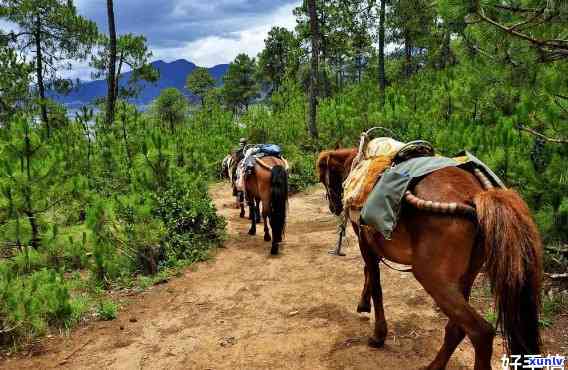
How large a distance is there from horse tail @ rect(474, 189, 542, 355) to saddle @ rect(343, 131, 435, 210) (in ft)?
3.79

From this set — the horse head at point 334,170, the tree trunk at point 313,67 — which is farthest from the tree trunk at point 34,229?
the tree trunk at point 313,67

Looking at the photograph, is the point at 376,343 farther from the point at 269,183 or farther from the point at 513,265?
the point at 269,183

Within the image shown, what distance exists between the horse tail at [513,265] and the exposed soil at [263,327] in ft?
3.77

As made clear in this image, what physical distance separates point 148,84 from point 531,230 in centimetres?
1828

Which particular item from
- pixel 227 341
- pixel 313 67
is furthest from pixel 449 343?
pixel 313 67

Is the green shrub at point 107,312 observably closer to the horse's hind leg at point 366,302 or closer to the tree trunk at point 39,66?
the horse's hind leg at point 366,302

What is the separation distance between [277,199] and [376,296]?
10.9ft

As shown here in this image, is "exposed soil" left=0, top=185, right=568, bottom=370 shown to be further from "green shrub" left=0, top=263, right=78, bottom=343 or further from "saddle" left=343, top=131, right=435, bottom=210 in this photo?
"saddle" left=343, top=131, right=435, bottom=210

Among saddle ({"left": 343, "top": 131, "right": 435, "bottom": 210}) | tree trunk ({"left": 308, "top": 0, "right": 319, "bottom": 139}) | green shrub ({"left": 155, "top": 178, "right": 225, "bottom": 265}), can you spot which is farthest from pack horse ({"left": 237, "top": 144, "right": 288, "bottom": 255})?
tree trunk ({"left": 308, "top": 0, "right": 319, "bottom": 139})

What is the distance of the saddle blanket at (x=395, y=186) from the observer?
295cm

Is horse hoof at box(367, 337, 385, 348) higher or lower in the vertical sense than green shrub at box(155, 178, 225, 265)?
lower

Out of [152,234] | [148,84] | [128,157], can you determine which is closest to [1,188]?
[152,234]

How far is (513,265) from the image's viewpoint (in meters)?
2.35

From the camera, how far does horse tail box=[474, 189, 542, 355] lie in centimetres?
236
